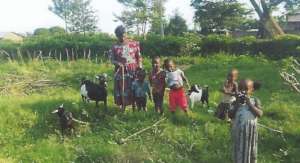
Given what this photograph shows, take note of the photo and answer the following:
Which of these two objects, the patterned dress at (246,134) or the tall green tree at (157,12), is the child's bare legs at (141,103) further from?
the tall green tree at (157,12)

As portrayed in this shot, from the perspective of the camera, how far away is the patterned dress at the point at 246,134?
24.0 feet

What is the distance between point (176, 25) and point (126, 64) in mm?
30410

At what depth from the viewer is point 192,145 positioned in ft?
28.1

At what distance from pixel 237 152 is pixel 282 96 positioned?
4753mm

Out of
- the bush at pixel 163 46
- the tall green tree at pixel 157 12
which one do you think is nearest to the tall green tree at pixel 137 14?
the tall green tree at pixel 157 12

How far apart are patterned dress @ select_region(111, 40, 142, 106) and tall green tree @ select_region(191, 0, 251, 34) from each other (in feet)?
82.8

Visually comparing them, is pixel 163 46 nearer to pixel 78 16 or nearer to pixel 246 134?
pixel 246 134

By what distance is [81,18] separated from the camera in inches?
2124

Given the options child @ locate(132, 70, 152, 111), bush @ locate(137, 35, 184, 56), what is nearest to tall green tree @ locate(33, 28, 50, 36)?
bush @ locate(137, 35, 184, 56)

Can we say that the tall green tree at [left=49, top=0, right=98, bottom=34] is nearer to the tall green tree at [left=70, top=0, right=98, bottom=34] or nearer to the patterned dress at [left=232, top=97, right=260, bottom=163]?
the tall green tree at [left=70, top=0, right=98, bottom=34]

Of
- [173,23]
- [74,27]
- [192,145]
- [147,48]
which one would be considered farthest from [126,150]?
[74,27]

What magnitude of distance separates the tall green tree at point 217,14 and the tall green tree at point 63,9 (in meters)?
22.4

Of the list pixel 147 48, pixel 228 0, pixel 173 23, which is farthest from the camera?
pixel 173 23

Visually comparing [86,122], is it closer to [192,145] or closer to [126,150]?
[126,150]
